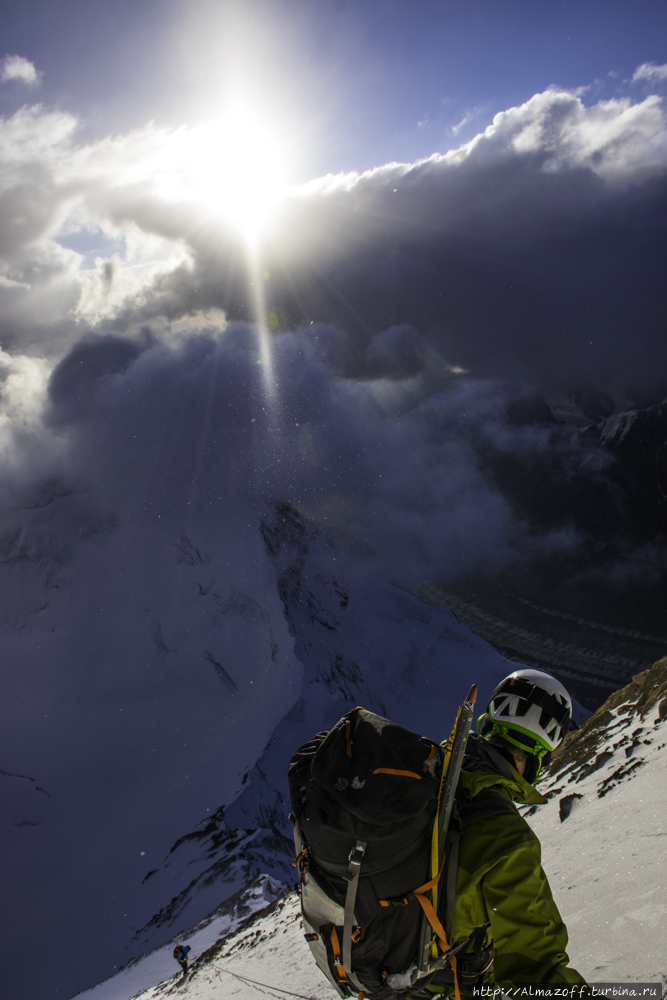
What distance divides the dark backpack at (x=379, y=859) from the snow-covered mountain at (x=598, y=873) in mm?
1864

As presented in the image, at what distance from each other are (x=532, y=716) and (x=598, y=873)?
3356 mm

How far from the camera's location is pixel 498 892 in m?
2.38

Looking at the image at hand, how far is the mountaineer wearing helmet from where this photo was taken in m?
2.25

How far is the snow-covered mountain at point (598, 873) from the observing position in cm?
382

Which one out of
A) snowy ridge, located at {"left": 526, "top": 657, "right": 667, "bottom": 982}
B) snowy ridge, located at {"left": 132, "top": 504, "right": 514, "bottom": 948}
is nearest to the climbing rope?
snowy ridge, located at {"left": 526, "top": 657, "right": 667, "bottom": 982}

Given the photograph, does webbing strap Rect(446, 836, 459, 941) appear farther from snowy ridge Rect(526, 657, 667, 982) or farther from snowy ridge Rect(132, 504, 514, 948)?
snowy ridge Rect(132, 504, 514, 948)

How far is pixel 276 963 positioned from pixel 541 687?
33.0 ft

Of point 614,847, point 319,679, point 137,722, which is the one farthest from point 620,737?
point 319,679

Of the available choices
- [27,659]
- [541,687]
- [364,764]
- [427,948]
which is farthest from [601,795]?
[27,659]

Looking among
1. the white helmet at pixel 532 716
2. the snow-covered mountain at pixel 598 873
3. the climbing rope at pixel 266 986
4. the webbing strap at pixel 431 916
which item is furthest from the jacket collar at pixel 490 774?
the climbing rope at pixel 266 986

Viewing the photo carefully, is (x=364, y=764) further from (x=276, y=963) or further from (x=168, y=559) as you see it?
(x=168, y=559)

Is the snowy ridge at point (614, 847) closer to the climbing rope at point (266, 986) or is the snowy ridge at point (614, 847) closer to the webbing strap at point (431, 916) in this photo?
the webbing strap at point (431, 916)

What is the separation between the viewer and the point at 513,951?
229cm

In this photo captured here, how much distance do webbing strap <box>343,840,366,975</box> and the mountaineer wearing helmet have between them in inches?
18.1
